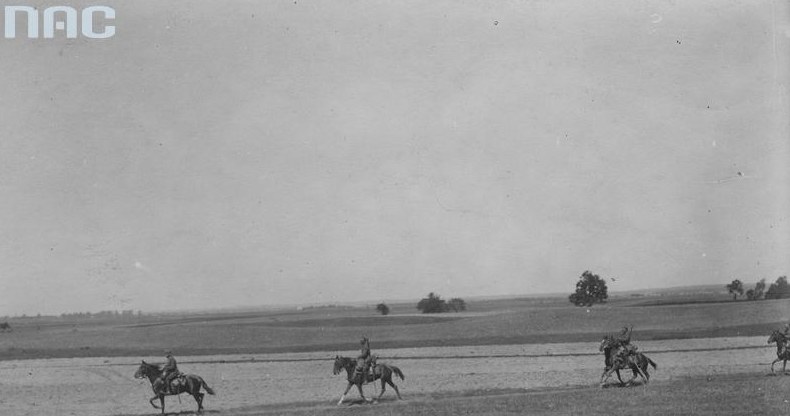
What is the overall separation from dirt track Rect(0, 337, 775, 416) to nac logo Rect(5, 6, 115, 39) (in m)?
14.9

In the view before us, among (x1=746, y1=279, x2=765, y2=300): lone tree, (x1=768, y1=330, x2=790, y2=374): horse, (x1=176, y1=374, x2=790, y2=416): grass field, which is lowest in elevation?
(x1=176, y1=374, x2=790, y2=416): grass field

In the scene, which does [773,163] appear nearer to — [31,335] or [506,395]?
[506,395]

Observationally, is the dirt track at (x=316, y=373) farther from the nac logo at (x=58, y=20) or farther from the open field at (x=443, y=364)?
the nac logo at (x=58, y=20)

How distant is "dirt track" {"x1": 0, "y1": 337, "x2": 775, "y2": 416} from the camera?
33.7 meters

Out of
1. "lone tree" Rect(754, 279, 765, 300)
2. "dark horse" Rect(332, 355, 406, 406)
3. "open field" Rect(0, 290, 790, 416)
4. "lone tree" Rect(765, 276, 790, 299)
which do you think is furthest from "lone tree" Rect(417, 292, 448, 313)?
"dark horse" Rect(332, 355, 406, 406)

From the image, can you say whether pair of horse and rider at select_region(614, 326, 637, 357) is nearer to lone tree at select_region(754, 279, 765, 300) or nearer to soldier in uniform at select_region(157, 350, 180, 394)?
soldier in uniform at select_region(157, 350, 180, 394)

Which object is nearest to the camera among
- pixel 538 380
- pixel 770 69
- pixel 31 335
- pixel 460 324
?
pixel 770 69

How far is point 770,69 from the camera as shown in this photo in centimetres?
3008

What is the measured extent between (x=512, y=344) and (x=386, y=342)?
10.7 m

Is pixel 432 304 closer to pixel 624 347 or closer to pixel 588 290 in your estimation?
pixel 588 290

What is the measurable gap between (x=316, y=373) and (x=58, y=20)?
71.8 feet

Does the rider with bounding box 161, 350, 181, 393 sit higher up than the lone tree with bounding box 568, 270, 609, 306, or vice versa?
the lone tree with bounding box 568, 270, 609, 306

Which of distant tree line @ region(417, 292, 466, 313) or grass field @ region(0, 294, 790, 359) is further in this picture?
distant tree line @ region(417, 292, 466, 313)

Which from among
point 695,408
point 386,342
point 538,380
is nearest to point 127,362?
point 386,342
